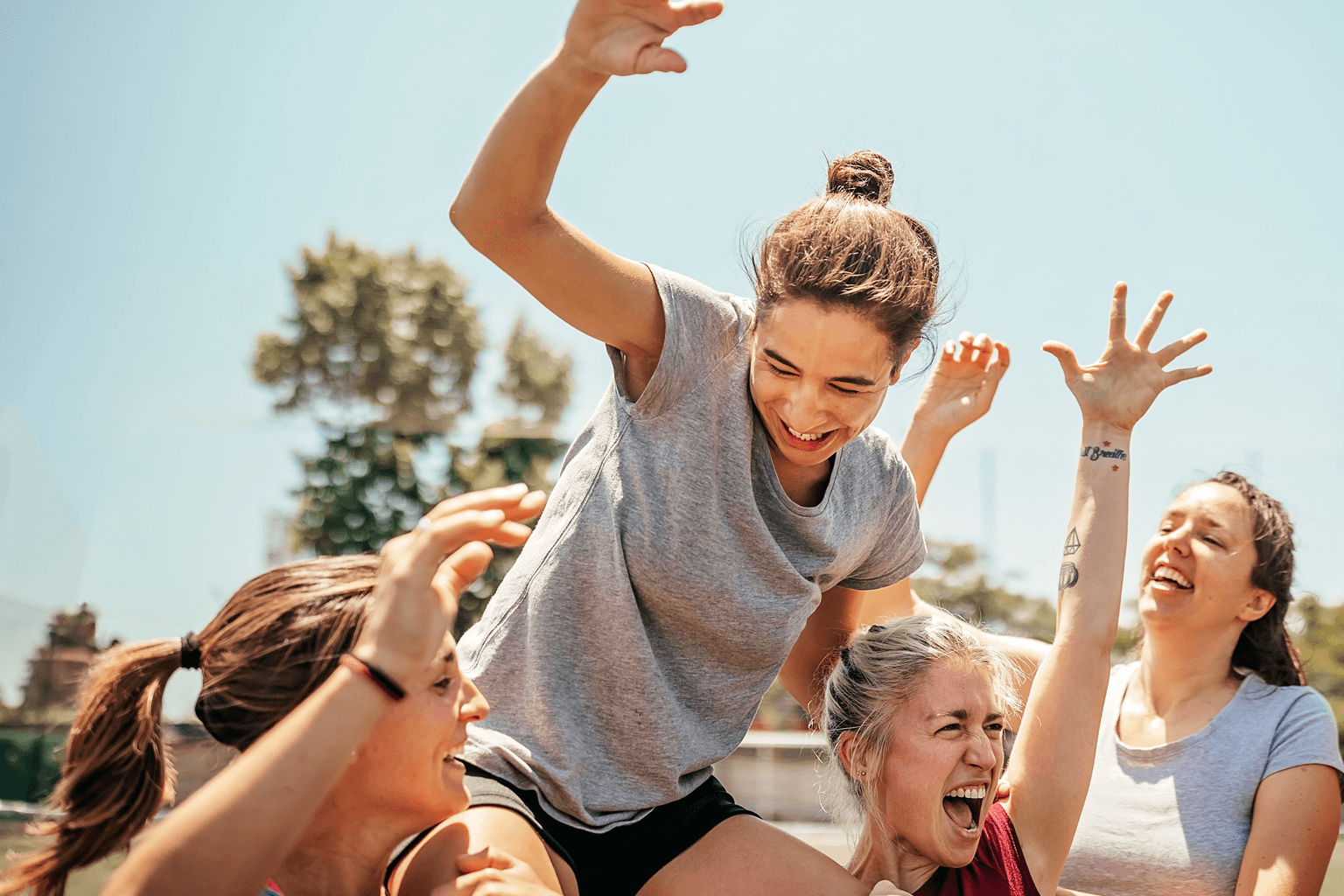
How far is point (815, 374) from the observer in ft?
6.67

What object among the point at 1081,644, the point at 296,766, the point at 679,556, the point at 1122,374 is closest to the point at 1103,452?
the point at 1122,374

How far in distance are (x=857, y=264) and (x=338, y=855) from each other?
1.38 metres

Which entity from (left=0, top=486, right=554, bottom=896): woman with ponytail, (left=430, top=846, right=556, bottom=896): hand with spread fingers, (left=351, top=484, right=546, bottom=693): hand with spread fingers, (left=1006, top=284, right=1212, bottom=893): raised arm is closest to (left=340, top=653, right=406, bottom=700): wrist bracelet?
(left=351, top=484, right=546, bottom=693): hand with spread fingers

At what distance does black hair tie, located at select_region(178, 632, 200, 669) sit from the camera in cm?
179

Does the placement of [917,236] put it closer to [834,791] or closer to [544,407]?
[834,791]

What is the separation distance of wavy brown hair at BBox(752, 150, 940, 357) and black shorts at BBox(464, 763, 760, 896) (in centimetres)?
99

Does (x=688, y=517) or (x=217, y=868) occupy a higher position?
(x=688, y=517)

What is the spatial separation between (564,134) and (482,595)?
11771mm

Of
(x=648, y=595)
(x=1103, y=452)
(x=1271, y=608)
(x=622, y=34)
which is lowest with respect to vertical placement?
(x=648, y=595)

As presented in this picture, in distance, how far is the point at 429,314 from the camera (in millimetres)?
18719

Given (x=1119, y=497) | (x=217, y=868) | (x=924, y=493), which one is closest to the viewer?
(x=217, y=868)

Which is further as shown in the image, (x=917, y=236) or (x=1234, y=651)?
(x=1234, y=651)

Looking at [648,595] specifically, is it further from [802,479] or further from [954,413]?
[954,413]

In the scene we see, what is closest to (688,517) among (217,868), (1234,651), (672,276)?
(672,276)
